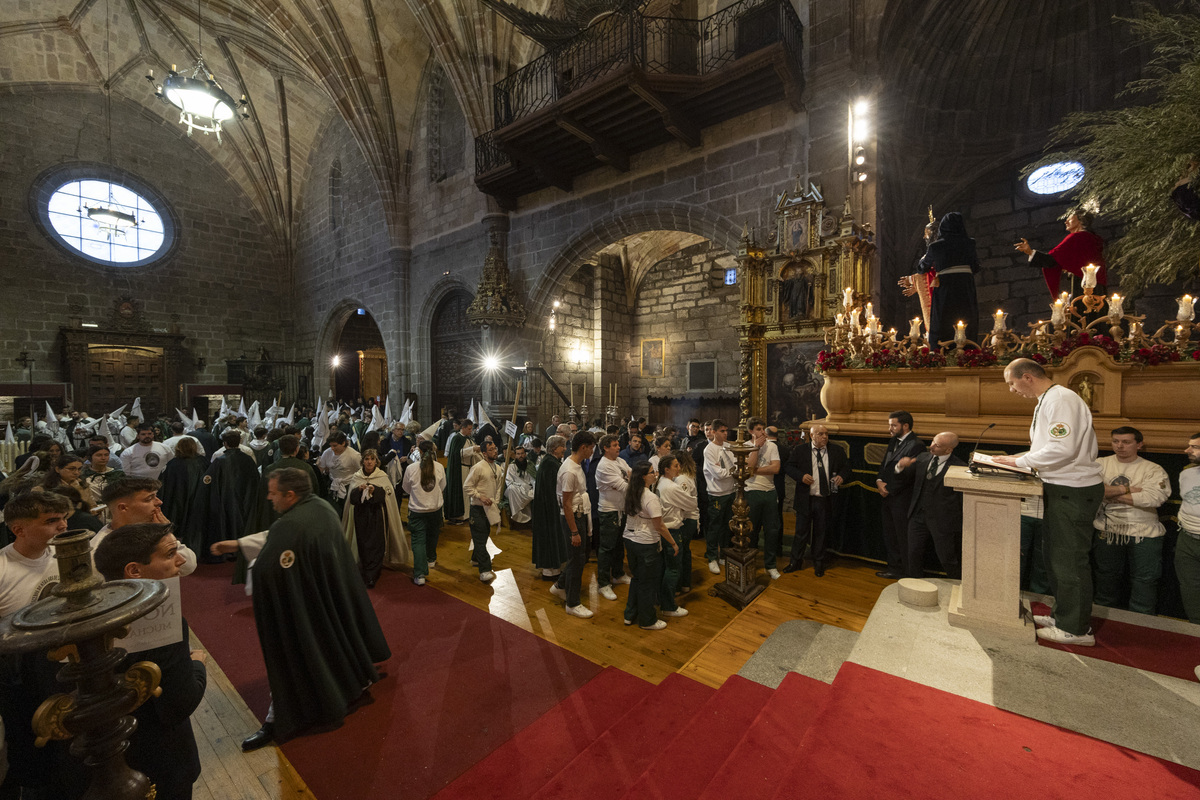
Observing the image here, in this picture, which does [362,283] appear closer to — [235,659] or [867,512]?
[235,659]

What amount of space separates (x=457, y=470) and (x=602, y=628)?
353 centimetres

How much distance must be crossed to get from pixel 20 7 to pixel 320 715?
20.3 metres

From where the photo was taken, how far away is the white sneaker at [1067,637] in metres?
2.83

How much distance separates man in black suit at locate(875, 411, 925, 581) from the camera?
4578 mm

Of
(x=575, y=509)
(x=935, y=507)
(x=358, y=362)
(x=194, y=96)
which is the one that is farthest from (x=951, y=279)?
(x=358, y=362)

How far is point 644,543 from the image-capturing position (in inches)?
151

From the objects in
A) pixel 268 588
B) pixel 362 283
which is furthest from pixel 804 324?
pixel 362 283

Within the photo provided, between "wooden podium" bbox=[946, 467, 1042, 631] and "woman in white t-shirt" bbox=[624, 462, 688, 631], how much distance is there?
195 centimetres

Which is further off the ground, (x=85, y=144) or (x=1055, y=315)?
(x=85, y=144)

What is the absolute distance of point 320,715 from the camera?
2.82 metres

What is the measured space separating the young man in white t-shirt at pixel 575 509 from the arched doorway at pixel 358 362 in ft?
50.1

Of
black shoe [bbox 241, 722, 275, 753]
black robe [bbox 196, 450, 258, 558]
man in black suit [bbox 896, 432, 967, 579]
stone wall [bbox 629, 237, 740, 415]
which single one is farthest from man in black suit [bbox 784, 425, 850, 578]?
stone wall [bbox 629, 237, 740, 415]

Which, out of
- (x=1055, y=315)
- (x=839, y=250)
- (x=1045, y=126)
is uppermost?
(x=1045, y=126)

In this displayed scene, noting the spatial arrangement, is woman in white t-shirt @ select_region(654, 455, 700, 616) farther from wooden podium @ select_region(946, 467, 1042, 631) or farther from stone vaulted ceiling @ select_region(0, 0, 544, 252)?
stone vaulted ceiling @ select_region(0, 0, 544, 252)
